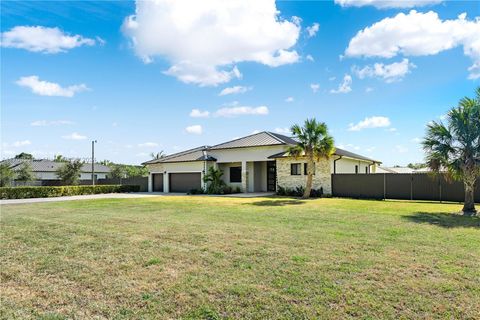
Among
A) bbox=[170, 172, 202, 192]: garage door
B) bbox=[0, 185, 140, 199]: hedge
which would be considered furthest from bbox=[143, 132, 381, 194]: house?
bbox=[0, 185, 140, 199]: hedge

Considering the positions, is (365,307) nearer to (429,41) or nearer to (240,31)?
(240,31)

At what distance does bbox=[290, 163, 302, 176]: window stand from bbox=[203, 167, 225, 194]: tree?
20.4 ft

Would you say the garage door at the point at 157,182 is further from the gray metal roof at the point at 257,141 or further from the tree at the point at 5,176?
the tree at the point at 5,176

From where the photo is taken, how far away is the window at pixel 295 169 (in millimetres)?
24203

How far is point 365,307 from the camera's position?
12.5ft

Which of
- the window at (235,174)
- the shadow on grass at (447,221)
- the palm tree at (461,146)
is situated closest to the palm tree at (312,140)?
the palm tree at (461,146)

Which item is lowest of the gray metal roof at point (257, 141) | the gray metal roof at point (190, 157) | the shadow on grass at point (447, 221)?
the shadow on grass at point (447, 221)

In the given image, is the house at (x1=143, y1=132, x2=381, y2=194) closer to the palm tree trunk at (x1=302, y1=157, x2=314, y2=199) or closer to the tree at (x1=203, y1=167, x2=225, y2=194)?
the tree at (x1=203, y1=167, x2=225, y2=194)

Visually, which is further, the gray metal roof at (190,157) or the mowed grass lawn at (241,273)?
the gray metal roof at (190,157)

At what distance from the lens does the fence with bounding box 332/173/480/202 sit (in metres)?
18.5

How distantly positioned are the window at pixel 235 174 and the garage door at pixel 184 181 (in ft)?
9.83

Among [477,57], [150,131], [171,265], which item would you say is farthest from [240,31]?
[150,131]

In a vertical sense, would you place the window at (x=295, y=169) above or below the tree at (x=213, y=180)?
above

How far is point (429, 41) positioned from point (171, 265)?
14.2 metres
